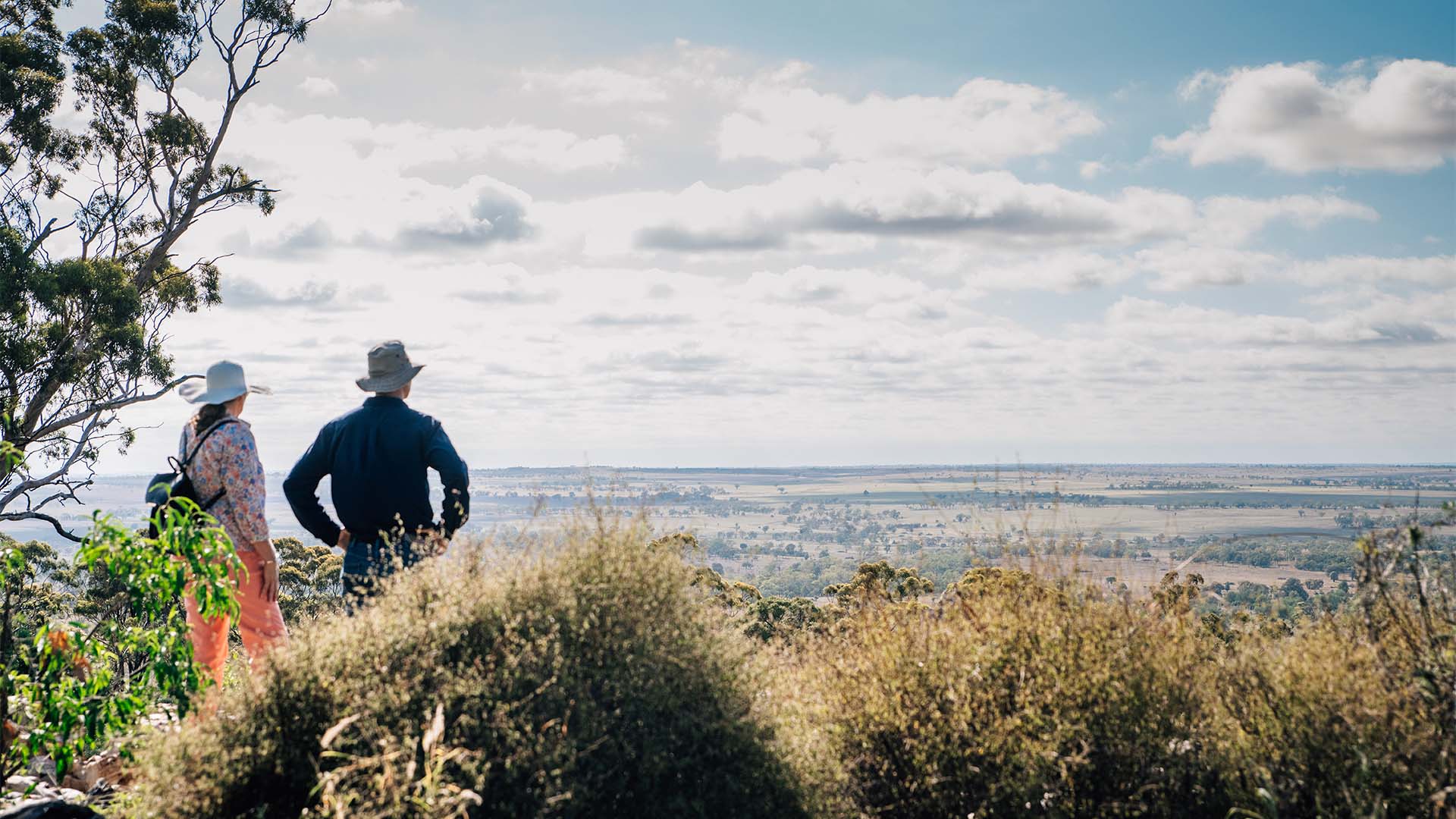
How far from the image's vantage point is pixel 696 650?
135 inches

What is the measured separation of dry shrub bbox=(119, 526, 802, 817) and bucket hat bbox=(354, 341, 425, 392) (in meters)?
1.91

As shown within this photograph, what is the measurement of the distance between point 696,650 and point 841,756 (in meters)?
0.71

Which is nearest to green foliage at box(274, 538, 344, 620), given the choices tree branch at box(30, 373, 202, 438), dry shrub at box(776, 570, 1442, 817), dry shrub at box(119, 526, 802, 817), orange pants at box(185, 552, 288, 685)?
tree branch at box(30, 373, 202, 438)

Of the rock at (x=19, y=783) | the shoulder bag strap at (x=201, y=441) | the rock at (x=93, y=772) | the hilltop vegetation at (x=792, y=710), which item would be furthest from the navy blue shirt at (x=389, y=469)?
the rock at (x=19, y=783)

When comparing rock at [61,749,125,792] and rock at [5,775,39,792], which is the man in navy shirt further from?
rock at [5,775,39,792]

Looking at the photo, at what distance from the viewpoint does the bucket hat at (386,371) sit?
5172 mm

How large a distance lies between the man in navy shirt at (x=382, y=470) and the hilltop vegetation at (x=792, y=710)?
4.80 feet

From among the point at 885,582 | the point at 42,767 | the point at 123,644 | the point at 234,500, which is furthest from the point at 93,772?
the point at 885,582

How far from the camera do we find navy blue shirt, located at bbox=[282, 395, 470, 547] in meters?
4.99

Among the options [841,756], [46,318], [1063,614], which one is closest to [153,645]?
[841,756]

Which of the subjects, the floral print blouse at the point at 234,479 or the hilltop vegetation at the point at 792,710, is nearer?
the hilltop vegetation at the point at 792,710

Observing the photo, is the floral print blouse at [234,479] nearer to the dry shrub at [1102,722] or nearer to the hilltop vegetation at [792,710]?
the hilltop vegetation at [792,710]

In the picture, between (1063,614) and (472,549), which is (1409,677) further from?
(472,549)

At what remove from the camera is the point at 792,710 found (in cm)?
367
